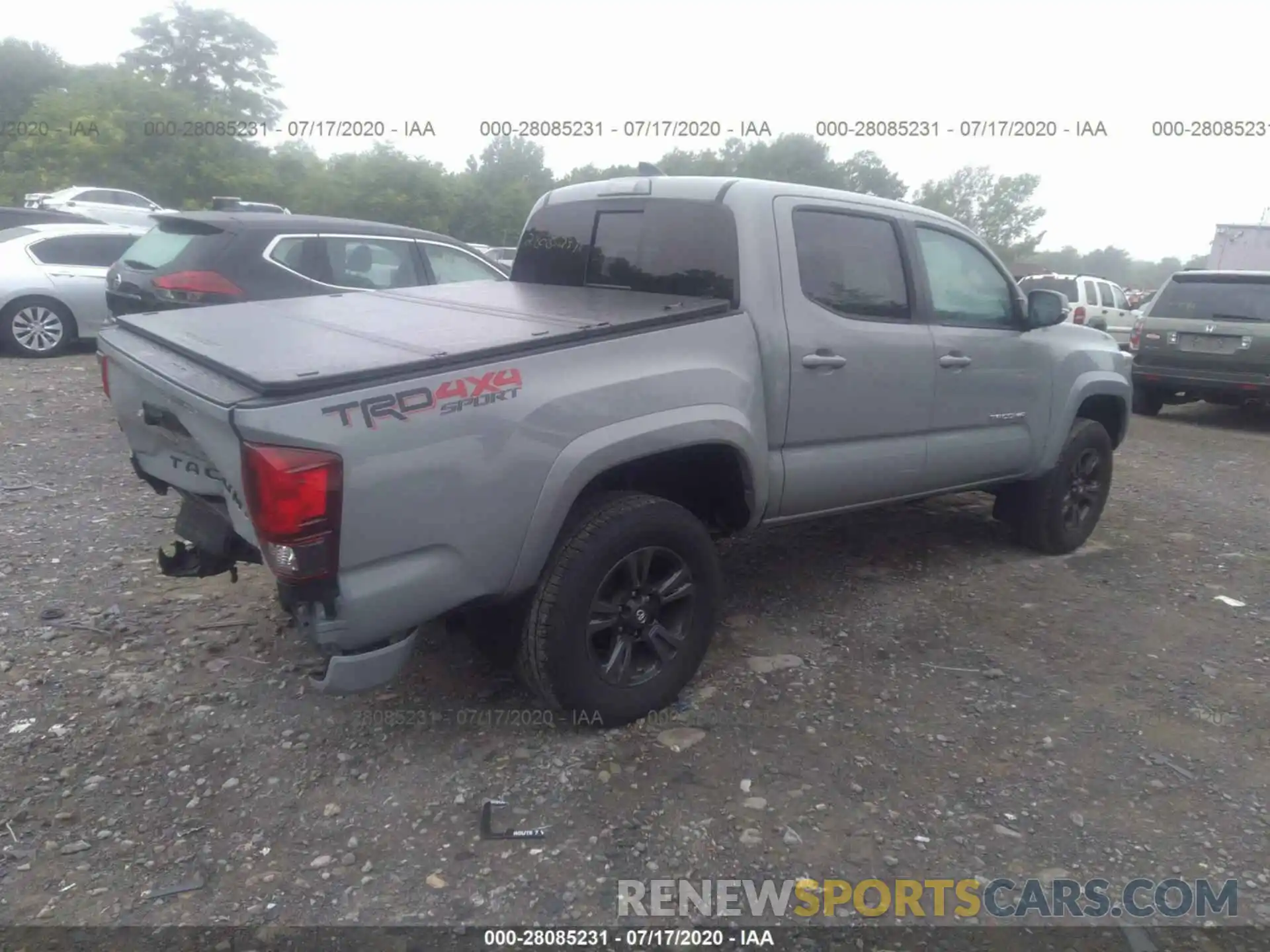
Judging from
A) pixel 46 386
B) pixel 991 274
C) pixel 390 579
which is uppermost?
pixel 991 274

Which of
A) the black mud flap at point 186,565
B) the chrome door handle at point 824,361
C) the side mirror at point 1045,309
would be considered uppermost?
the side mirror at point 1045,309

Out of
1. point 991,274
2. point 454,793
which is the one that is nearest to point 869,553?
point 991,274

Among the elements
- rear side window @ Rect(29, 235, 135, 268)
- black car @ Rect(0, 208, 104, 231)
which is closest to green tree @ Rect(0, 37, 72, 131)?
black car @ Rect(0, 208, 104, 231)

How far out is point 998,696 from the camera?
3.54m

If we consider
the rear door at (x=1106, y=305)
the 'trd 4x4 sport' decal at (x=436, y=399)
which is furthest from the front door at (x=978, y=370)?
the rear door at (x=1106, y=305)

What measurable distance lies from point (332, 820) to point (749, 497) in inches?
69.9

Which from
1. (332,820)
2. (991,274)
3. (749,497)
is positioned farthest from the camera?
(991,274)

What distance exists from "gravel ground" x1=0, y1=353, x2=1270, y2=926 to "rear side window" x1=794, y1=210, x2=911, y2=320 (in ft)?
4.64

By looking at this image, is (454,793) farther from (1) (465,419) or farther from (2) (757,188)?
(2) (757,188)

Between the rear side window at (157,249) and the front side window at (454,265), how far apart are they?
1731 millimetres

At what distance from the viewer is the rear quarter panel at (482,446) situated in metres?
2.40

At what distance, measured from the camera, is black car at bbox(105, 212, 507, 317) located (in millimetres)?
6367

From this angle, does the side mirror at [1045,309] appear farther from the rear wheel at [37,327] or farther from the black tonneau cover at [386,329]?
the rear wheel at [37,327]

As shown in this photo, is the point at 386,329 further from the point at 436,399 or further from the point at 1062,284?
the point at 1062,284
